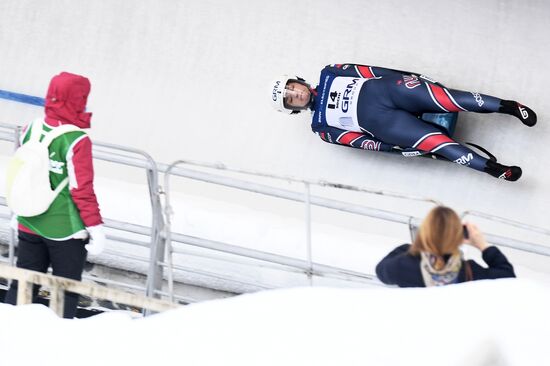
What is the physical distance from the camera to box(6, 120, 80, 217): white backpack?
403cm

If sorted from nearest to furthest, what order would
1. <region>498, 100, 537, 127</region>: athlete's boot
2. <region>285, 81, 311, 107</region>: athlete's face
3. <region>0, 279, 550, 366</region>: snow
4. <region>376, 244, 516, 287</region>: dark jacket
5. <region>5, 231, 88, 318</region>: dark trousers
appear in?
<region>0, 279, 550, 366</region>: snow, <region>376, 244, 516, 287</region>: dark jacket, <region>5, 231, 88, 318</region>: dark trousers, <region>498, 100, 537, 127</region>: athlete's boot, <region>285, 81, 311, 107</region>: athlete's face

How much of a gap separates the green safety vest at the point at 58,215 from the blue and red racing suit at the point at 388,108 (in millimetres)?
2185

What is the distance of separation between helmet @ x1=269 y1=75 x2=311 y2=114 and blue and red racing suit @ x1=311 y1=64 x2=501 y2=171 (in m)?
0.11

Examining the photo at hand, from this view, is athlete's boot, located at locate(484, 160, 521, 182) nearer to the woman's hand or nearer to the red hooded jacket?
the woman's hand

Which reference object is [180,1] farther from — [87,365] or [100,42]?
[87,365]

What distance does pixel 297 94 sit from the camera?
6.02 m

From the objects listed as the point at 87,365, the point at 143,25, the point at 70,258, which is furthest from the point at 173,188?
the point at 87,365

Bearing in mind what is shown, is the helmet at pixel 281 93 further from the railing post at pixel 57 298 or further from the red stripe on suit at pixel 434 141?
the railing post at pixel 57 298

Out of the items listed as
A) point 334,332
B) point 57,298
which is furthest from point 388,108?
point 334,332

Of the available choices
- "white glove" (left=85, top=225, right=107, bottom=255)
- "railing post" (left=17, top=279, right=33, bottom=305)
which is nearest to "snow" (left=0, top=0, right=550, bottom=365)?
"white glove" (left=85, top=225, right=107, bottom=255)

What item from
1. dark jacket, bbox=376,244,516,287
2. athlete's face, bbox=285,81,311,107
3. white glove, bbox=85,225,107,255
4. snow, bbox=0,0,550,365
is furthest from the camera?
athlete's face, bbox=285,81,311,107

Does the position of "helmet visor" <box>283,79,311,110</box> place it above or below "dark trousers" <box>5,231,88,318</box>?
above

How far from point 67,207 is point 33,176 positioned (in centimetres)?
23

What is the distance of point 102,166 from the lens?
6598 millimetres
